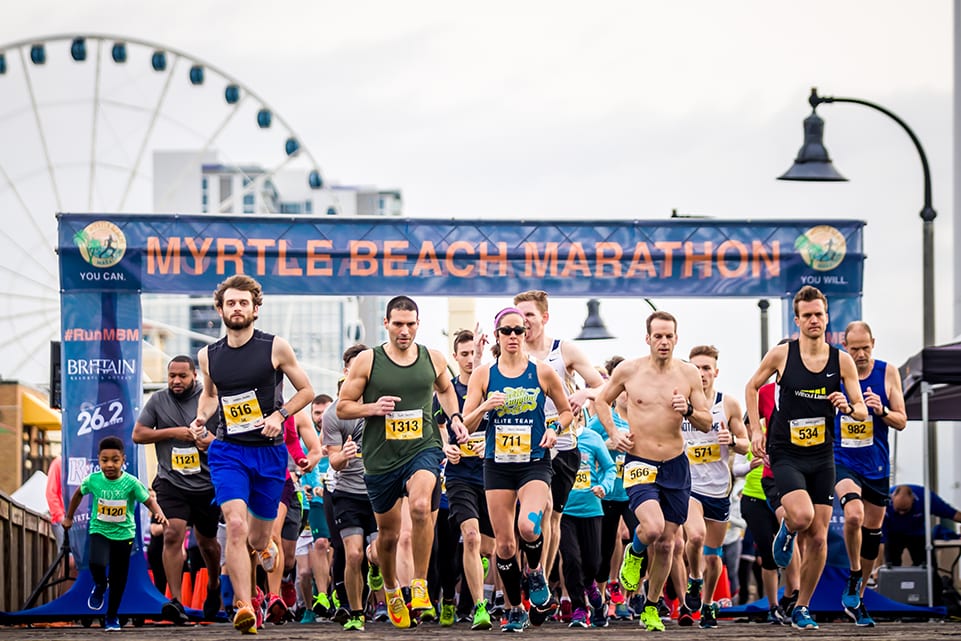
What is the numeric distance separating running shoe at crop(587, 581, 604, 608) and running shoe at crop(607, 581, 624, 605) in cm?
150

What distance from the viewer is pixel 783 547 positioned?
14594 millimetres

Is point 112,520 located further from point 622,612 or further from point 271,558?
point 622,612

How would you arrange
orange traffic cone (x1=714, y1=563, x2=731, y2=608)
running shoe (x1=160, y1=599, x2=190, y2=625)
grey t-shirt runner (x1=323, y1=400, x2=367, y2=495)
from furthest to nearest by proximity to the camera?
1. orange traffic cone (x1=714, y1=563, x2=731, y2=608)
2. running shoe (x1=160, y1=599, x2=190, y2=625)
3. grey t-shirt runner (x1=323, y1=400, x2=367, y2=495)

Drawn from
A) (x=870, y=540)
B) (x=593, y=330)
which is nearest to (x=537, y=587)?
(x=870, y=540)

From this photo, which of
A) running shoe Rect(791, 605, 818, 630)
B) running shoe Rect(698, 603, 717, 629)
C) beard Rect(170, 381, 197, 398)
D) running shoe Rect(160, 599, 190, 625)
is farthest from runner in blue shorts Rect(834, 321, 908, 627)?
running shoe Rect(160, 599, 190, 625)

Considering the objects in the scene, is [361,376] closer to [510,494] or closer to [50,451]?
[510,494]

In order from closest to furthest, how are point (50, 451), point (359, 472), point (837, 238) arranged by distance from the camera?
point (359, 472) → point (837, 238) → point (50, 451)

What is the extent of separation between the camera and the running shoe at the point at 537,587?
12961mm

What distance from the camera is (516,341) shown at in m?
12.8

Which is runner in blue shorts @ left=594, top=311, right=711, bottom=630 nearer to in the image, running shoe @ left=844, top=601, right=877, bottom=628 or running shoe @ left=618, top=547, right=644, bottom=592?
running shoe @ left=618, top=547, right=644, bottom=592

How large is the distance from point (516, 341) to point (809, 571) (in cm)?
263

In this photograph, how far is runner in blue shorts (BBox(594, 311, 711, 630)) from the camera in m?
13.1

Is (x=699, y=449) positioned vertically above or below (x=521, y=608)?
above

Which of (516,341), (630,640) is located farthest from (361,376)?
(630,640)
